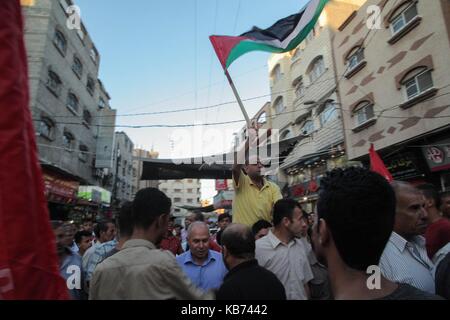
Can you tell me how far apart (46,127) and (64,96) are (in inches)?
112

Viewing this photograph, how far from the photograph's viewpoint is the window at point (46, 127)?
1407cm

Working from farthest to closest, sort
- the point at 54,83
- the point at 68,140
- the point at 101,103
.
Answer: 1. the point at 101,103
2. the point at 68,140
3. the point at 54,83

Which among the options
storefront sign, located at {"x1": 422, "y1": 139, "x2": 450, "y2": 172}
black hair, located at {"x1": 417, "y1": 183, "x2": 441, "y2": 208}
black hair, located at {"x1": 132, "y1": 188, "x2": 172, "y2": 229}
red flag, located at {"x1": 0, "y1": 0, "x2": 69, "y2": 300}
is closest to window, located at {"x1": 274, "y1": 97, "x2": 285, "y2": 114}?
storefront sign, located at {"x1": 422, "y1": 139, "x2": 450, "y2": 172}

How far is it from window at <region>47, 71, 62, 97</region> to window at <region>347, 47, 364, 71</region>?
1572cm

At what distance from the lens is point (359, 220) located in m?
1.23

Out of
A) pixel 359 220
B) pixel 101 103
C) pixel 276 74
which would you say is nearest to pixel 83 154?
pixel 101 103

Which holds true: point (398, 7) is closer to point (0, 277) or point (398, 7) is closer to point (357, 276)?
point (357, 276)

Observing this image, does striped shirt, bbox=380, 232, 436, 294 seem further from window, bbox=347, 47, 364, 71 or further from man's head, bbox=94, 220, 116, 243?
window, bbox=347, 47, 364, 71

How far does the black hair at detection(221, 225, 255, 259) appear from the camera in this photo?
2.49 metres

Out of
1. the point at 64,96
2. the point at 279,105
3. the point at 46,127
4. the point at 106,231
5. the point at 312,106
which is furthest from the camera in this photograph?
the point at 279,105

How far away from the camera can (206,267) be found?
346 cm

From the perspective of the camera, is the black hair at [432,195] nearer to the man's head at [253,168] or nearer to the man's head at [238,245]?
the man's head at [253,168]

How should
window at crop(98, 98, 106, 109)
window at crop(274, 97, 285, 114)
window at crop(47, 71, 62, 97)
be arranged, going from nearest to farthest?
window at crop(47, 71, 62, 97)
window at crop(274, 97, 285, 114)
window at crop(98, 98, 106, 109)

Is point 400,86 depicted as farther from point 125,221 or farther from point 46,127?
point 46,127
